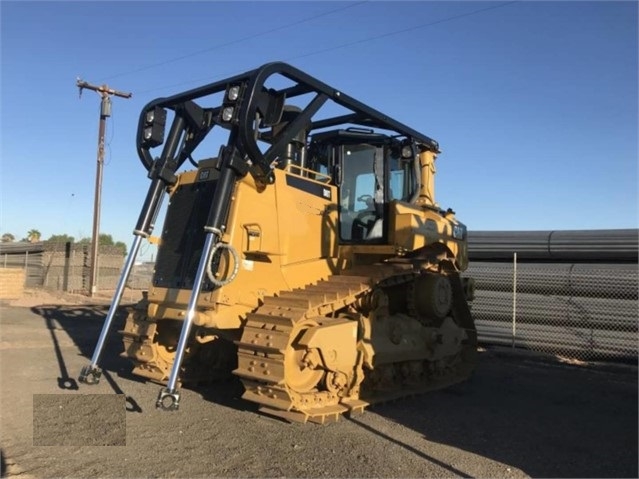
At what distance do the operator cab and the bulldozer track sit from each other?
74cm

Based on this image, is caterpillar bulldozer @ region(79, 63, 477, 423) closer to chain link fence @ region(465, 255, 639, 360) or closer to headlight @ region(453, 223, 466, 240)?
headlight @ region(453, 223, 466, 240)

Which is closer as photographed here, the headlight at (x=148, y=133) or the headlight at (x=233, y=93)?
the headlight at (x=233, y=93)

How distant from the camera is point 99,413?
20.0 feet

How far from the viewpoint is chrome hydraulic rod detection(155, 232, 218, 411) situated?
200 inches

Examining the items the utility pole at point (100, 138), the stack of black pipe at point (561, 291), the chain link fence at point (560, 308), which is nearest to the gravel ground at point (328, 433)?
the chain link fence at point (560, 308)

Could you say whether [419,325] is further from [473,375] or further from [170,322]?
[170,322]

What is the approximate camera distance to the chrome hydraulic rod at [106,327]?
6.08 meters

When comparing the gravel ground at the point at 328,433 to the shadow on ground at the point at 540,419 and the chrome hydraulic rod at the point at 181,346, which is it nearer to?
the shadow on ground at the point at 540,419

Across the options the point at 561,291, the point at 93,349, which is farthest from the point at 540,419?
the point at 93,349

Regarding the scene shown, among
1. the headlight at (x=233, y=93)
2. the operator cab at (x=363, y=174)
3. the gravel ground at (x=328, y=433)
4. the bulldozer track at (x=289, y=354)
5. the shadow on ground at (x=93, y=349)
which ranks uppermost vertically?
the headlight at (x=233, y=93)

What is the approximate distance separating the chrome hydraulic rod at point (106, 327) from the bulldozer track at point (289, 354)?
1641mm

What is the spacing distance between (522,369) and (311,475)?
6.32 metres

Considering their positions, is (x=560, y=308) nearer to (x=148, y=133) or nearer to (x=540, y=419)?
(x=540, y=419)

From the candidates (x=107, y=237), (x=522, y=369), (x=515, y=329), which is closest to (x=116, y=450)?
(x=522, y=369)
